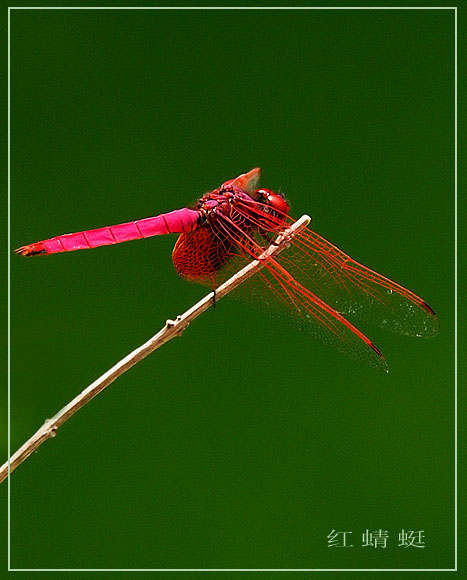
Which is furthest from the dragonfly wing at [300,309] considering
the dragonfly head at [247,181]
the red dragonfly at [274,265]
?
the dragonfly head at [247,181]

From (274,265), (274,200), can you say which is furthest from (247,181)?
(274,265)

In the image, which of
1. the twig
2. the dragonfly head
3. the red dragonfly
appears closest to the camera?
the twig

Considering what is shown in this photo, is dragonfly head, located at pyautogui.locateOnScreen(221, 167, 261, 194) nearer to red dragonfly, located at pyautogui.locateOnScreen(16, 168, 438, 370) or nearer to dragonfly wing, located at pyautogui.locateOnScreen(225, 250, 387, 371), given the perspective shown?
red dragonfly, located at pyautogui.locateOnScreen(16, 168, 438, 370)

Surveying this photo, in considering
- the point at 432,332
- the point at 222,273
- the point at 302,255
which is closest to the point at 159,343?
the point at 222,273

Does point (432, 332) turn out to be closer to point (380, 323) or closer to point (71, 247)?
point (380, 323)

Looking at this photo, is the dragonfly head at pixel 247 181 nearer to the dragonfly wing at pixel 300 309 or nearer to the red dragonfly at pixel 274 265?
the red dragonfly at pixel 274 265

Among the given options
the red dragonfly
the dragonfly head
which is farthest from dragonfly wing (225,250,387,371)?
the dragonfly head
